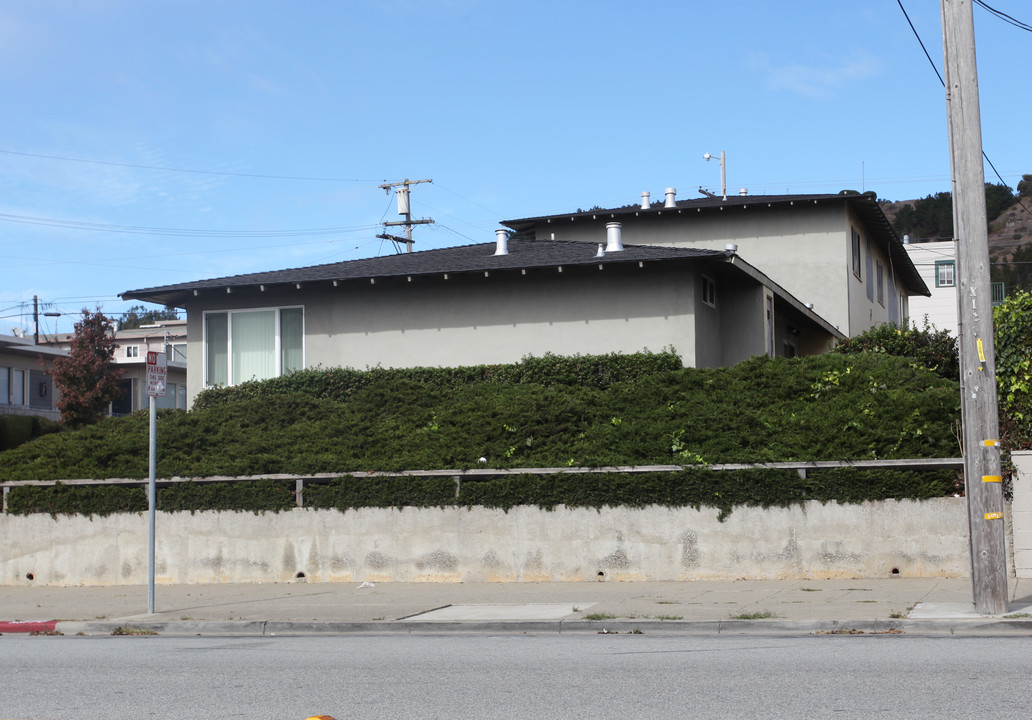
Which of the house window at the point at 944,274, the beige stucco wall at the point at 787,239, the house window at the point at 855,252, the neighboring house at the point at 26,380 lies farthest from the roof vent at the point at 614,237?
the house window at the point at 944,274

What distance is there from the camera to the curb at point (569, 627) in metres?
10.7

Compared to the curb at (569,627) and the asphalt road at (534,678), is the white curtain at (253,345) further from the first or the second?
the asphalt road at (534,678)

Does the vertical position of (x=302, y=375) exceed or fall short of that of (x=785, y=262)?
it falls short

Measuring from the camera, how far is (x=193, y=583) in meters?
17.6

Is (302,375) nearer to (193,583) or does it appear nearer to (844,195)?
(193,583)

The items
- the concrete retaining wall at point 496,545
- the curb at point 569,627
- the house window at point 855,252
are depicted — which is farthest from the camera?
the house window at point 855,252

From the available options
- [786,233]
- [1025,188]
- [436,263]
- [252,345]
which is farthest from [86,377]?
[1025,188]

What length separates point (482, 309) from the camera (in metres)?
24.7

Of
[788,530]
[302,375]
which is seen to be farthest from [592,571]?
[302,375]

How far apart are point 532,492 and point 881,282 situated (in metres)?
26.1

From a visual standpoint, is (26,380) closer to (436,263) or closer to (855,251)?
(436,263)

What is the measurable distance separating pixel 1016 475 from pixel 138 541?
13359 millimetres

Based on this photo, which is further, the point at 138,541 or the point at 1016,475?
the point at 138,541

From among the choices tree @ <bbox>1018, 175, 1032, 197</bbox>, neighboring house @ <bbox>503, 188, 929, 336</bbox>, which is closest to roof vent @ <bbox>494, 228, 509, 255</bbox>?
neighboring house @ <bbox>503, 188, 929, 336</bbox>
